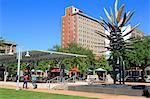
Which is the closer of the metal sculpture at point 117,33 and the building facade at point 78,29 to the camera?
the metal sculpture at point 117,33

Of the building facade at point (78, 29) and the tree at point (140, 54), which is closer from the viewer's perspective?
the tree at point (140, 54)

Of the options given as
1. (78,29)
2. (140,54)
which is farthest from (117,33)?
(78,29)

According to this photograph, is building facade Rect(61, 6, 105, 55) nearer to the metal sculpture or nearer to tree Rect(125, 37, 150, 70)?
tree Rect(125, 37, 150, 70)

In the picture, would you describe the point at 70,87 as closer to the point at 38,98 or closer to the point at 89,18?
the point at 38,98

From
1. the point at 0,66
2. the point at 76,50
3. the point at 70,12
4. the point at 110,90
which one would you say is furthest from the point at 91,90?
the point at 70,12

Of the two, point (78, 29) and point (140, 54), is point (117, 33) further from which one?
point (78, 29)

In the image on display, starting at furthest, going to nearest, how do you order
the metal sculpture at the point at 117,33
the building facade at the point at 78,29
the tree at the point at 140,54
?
1. the building facade at the point at 78,29
2. the tree at the point at 140,54
3. the metal sculpture at the point at 117,33

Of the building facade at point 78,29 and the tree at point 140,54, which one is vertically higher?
the building facade at point 78,29

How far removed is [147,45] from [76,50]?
1076 inches

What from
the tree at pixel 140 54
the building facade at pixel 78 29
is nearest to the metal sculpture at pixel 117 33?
the tree at pixel 140 54

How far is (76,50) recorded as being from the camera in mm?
70562

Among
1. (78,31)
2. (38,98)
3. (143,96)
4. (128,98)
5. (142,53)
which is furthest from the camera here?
(78,31)

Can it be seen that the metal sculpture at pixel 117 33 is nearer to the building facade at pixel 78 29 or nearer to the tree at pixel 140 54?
the tree at pixel 140 54

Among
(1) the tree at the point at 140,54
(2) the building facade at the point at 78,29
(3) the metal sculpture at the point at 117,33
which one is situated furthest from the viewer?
(2) the building facade at the point at 78,29
